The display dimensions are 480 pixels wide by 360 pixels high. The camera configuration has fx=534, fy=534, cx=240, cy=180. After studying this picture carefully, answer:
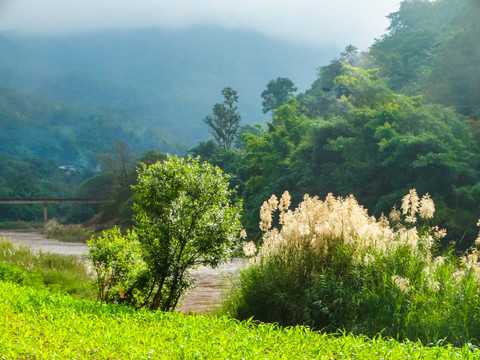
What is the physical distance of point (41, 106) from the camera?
142 metres

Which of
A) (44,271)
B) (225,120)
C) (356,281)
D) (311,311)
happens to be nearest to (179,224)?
Answer: (311,311)

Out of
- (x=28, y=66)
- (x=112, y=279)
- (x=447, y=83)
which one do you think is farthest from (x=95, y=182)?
(x=28, y=66)

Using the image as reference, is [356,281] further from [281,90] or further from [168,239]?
[281,90]

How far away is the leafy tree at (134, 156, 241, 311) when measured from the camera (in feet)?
27.4

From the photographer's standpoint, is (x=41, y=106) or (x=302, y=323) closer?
(x=302, y=323)

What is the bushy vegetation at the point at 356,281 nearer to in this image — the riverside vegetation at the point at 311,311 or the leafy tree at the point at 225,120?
the riverside vegetation at the point at 311,311

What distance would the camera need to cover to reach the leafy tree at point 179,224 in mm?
8344

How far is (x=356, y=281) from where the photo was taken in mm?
7410

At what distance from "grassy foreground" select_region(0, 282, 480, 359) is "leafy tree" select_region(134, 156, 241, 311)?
1.85m

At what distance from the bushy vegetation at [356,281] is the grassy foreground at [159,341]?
3.95 feet

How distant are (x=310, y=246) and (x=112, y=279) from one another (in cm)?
326

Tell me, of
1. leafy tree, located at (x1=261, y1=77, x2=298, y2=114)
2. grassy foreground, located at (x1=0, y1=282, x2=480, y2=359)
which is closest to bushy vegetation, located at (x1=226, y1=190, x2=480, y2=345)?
grassy foreground, located at (x1=0, y1=282, x2=480, y2=359)

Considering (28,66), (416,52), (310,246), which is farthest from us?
(28,66)

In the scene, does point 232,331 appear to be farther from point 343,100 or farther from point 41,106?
point 41,106
